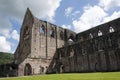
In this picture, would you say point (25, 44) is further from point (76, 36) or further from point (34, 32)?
point (76, 36)

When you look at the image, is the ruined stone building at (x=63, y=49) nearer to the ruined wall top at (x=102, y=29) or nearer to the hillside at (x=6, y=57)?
the ruined wall top at (x=102, y=29)

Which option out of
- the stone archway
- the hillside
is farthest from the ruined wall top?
the hillside

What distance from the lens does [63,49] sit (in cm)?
4256

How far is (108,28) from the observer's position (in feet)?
136

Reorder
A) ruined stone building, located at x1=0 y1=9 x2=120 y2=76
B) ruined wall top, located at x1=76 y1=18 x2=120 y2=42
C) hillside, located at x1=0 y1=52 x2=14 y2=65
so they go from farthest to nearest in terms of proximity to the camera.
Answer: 1. hillside, located at x1=0 y1=52 x2=14 y2=65
2. ruined wall top, located at x1=76 y1=18 x2=120 y2=42
3. ruined stone building, located at x1=0 y1=9 x2=120 y2=76

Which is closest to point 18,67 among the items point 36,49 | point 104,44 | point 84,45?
point 36,49

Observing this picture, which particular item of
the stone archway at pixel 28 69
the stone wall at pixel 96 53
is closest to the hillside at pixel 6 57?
the stone wall at pixel 96 53

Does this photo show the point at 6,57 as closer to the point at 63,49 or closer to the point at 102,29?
the point at 63,49

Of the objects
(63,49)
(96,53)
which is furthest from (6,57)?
(96,53)

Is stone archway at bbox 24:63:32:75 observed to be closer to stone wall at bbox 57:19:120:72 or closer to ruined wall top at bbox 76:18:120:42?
stone wall at bbox 57:19:120:72

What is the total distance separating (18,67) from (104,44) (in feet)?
56.0

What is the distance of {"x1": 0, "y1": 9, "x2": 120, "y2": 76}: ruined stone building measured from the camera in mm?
32281

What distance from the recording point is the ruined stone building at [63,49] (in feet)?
106

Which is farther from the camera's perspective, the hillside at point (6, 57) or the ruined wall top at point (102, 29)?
the hillside at point (6, 57)
